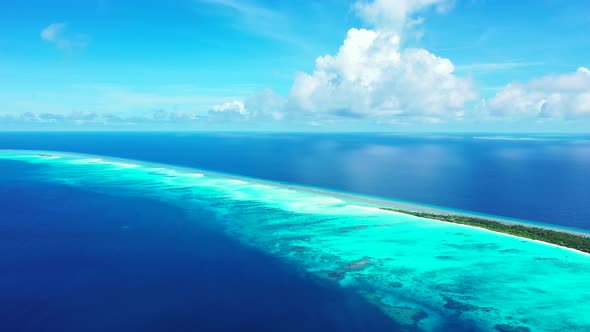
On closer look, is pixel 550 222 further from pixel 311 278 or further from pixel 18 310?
pixel 18 310

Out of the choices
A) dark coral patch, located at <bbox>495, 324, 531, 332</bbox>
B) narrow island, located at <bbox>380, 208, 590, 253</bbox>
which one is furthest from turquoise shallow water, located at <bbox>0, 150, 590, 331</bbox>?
narrow island, located at <bbox>380, 208, 590, 253</bbox>

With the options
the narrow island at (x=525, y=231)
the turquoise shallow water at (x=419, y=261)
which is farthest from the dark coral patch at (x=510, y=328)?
the narrow island at (x=525, y=231)

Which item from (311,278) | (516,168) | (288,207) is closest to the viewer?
(311,278)

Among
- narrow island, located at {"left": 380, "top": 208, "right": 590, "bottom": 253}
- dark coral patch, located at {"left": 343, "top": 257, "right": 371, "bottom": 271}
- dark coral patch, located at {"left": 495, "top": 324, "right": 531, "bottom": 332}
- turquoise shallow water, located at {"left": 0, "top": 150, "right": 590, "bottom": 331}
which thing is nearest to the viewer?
dark coral patch, located at {"left": 495, "top": 324, "right": 531, "bottom": 332}

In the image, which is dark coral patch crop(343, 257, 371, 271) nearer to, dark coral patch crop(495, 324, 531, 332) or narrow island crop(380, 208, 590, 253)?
dark coral patch crop(495, 324, 531, 332)

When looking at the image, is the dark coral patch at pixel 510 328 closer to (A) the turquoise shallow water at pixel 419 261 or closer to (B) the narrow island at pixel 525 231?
(A) the turquoise shallow water at pixel 419 261

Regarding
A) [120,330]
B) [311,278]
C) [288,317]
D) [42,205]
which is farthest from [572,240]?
[42,205]

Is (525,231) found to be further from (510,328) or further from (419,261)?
(510,328)

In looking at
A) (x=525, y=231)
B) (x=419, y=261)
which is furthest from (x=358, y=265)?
(x=525, y=231)
